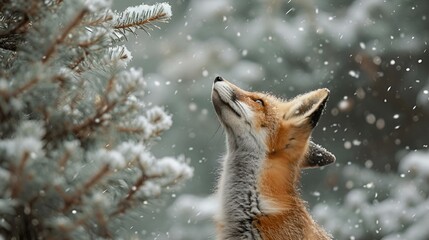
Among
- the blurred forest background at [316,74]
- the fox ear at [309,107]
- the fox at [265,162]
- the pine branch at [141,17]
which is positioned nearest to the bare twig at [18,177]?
the pine branch at [141,17]

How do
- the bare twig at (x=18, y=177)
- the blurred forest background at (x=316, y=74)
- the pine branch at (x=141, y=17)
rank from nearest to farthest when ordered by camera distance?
the bare twig at (x=18, y=177), the pine branch at (x=141, y=17), the blurred forest background at (x=316, y=74)

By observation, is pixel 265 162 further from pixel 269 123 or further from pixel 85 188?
pixel 85 188

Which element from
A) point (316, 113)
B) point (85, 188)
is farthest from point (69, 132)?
point (316, 113)

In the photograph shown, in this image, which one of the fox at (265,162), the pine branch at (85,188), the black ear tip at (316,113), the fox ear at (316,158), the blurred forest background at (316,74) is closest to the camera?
the pine branch at (85,188)

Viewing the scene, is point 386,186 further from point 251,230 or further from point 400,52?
point 251,230

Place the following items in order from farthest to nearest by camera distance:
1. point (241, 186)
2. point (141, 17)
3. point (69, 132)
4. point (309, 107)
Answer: point (309, 107) < point (241, 186) < point (141, 17) < point (69, 132)

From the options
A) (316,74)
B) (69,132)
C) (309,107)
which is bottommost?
(69,132)

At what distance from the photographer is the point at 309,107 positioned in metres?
3.62

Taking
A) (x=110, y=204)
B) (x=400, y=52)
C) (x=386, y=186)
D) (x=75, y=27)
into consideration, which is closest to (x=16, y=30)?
(x=75, y=27)

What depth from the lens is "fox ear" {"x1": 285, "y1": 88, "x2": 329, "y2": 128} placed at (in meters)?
3.47

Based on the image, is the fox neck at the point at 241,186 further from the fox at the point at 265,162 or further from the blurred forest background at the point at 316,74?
the blurred forest background at the point at 316,74

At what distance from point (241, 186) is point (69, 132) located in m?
1.66

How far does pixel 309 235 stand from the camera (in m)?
3.26

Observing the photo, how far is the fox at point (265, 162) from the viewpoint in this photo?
325cm
